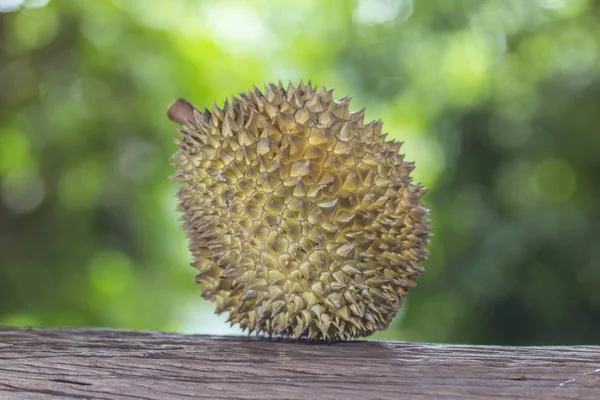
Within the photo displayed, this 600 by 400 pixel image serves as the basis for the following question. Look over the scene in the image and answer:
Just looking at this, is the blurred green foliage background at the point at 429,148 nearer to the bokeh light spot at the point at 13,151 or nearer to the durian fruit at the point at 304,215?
the bokeh light spot at the point at 13,151

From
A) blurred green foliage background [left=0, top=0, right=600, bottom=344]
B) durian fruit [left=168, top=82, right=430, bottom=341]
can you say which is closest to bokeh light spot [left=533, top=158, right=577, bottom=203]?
blurred green foliage background [left=0, top=0, right=600, bottom=344]

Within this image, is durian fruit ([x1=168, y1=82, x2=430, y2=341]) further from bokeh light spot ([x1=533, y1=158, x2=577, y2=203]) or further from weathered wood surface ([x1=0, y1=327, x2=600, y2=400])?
bokeh light spot ([x1=533, y1=158, x2=577, y2=203])

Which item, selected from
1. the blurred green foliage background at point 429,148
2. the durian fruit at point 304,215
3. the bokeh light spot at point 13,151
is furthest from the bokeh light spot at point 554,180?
the bokeh light spot at point 13,151

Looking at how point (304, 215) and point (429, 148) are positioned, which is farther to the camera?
point (429, 148)

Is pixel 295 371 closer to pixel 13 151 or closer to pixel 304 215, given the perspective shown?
pixel 304 215

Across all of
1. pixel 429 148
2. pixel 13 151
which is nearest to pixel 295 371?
pixel 13 151
